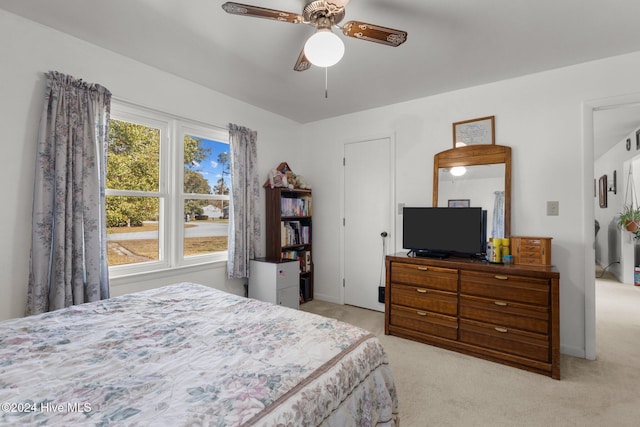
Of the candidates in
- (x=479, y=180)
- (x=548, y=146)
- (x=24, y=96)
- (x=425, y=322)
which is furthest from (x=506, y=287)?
(x=24, y=96)

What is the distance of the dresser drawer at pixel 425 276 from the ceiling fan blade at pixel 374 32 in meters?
1.88

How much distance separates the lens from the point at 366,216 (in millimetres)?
3801

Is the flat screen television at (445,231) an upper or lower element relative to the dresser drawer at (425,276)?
upper

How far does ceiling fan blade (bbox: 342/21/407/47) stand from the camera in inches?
65.6

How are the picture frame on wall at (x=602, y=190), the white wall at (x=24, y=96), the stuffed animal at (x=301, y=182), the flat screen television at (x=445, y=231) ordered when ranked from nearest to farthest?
the white wall at (x=24, y=96)
the flat screen television at (x=445, y=231)
the stuffed animal at (x=301, y=182)
the picture frame on wall at (x=602, y=190)

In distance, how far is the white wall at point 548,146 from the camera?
2.53 m

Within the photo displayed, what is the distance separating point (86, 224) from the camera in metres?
2.21

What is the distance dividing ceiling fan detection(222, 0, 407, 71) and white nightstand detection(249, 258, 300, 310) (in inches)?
86.6

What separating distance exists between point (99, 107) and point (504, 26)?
9.87 feet

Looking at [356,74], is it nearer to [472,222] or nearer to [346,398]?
[472,222]

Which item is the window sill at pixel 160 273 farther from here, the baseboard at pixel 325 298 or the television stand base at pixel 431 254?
the television stand base at pixel 431 254

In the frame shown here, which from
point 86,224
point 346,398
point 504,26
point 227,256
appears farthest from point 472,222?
point 86,224

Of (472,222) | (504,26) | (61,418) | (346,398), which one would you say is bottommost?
(346,398)

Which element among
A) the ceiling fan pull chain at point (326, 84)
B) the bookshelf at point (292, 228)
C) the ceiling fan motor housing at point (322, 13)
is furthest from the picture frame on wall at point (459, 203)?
the ceiling fan motor housing at point (322, 13)
